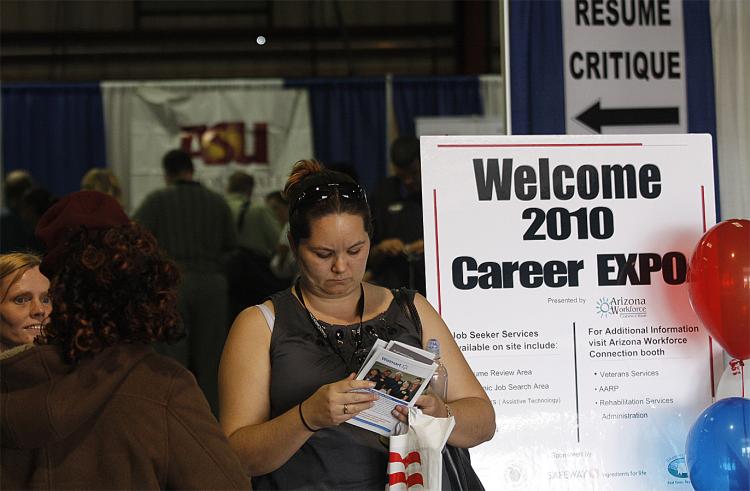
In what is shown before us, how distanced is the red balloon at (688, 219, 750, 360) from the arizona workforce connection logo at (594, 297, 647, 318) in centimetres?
17

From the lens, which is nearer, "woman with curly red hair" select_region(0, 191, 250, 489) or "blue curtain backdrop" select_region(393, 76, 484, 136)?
"woman with curly red hair" select_region(0, 191, 250, 489)

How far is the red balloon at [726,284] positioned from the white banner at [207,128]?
574cm

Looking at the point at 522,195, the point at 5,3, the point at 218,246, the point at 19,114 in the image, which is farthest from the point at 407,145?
the point at 5,3

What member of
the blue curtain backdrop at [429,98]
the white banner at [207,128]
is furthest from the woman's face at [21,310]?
the blue curtain backdrop at [429,98]

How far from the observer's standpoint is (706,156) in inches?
110

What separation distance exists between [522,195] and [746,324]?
27.1 inches

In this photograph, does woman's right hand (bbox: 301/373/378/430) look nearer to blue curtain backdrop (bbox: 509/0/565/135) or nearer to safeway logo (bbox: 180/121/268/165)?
blue curtain backdrop (bbox: 509/0/565/135)

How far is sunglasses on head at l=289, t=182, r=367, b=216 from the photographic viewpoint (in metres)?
2.16

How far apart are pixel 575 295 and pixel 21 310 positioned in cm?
150

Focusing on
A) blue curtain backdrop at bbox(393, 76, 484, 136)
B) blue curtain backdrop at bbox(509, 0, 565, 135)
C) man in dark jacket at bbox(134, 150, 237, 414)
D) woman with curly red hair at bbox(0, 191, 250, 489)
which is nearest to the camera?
woman with curly red hair at bbox(0, 191, 250, 489)

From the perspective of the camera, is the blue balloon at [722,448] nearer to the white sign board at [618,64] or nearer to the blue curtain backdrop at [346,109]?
the white sign board at [618,64]

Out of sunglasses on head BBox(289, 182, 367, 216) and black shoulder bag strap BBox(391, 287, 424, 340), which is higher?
sunglasses on head BBox(289, 182, 367, 216)

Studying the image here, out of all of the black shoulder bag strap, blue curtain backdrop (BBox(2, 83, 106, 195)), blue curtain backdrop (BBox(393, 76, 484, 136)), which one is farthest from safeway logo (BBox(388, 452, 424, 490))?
blue curtain backdrop (BBox(2, 83, 106, 195))

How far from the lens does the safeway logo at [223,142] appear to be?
26.8 feet
